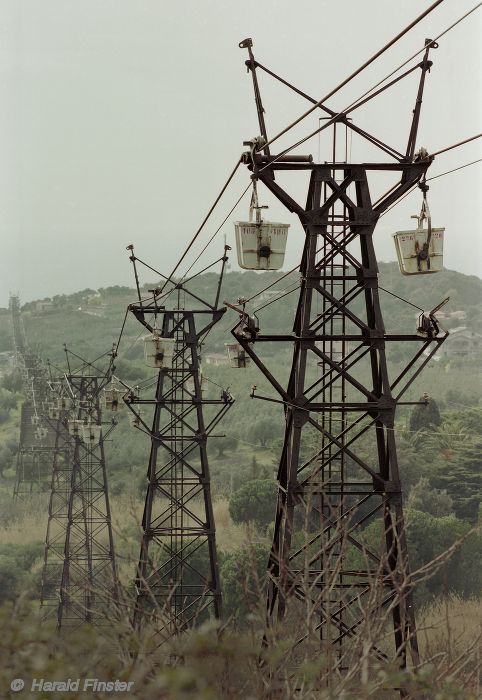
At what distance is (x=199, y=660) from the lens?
6141 mm

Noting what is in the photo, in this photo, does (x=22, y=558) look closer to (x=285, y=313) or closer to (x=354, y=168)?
(x=354, y=168)

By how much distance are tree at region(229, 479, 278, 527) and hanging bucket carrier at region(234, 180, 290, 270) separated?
43153mm

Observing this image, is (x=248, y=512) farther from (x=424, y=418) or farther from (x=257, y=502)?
(x=424, y=418)

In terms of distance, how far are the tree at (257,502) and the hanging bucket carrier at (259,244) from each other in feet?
142

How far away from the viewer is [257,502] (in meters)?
54.3

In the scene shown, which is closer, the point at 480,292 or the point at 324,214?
the point at 324,214

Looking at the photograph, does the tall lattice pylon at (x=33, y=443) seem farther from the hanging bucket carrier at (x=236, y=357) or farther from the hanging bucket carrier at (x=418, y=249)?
the hanging bucket carrier at (x=418, y=249)

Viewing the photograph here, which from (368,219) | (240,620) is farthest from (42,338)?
(368,219)

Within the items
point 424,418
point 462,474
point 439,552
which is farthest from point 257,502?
point 424,418

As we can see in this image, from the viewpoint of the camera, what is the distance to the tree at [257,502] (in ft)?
176

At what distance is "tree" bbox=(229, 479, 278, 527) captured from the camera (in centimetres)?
5359

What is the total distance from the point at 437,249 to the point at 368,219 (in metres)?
0.65

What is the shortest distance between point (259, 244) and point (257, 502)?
4466 centimetres

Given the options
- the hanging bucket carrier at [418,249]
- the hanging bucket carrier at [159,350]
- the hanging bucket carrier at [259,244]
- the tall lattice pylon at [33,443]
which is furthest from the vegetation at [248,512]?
the hanging bucket carrier at [159,350]
